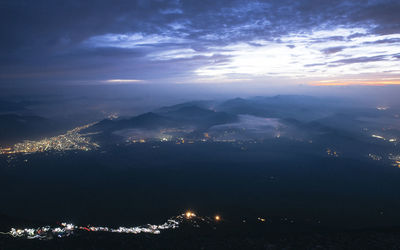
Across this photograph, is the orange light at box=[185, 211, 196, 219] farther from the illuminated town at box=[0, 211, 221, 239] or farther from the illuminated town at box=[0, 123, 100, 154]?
the illuminated town at box=[0, 123, 100, 154]

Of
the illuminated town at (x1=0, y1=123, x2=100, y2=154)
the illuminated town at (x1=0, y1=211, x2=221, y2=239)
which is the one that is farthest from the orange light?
the illuminated town at (x1=0, y1=123, x2=100, y2=154)

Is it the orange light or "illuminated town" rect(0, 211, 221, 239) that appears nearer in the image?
"illuminated town" rect(0, 211, 221, 239)

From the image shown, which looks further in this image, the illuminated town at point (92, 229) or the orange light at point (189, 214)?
the orange light at point (189, 214)

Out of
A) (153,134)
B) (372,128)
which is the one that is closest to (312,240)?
(153,134)

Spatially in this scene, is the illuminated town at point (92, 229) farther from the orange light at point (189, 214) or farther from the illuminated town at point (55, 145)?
the illuminated town at point (55, 145)

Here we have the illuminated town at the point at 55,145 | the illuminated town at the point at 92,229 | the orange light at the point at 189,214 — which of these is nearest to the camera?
the illuminated town at the point at 92,229

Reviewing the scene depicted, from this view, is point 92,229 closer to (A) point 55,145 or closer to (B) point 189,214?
(B) point 189,214

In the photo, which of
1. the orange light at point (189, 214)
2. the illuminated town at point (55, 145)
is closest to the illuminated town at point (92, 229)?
the orange light at point (189, 214)

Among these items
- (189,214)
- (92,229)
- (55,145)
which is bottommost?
(189,214)

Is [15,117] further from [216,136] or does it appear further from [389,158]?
[389,158]

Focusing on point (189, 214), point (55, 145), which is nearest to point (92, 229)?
point (189, 214)
